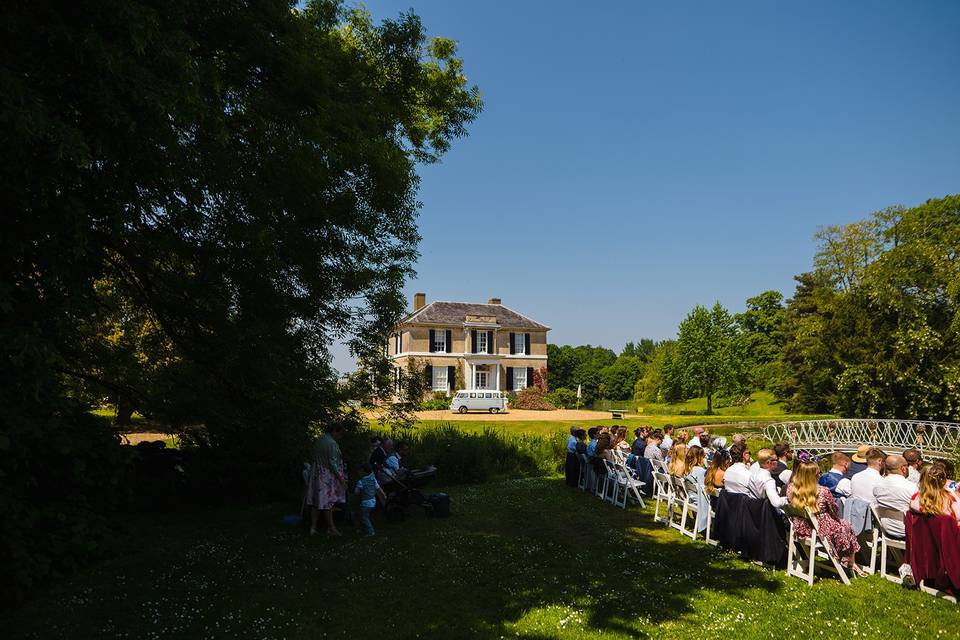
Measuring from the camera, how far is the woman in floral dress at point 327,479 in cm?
870

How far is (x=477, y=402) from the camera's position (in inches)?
1457

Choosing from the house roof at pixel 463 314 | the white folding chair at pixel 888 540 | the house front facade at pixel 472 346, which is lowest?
the white folding chair at pixel 888 540

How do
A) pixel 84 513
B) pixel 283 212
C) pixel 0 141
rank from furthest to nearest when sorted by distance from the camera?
pixel 283 212
pixel 84 513
pixel 0 141

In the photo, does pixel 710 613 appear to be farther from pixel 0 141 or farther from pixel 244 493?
pixel 244 493

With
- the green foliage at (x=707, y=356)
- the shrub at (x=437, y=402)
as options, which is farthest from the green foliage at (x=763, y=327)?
the shrub at (x=437, y=402)

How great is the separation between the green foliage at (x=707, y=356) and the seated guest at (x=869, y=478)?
31753 mm

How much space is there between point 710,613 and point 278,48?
8887mm

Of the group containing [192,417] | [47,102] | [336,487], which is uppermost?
[47,102]

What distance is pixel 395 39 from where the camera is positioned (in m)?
12.6

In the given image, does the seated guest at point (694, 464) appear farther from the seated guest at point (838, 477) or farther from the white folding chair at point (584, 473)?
the white folding chair at point (584, 473)

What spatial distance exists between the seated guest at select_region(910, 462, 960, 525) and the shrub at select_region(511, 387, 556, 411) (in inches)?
1401

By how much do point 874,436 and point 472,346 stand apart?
2969 cm

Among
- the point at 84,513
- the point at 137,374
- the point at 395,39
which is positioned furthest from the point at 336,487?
the point at 395,39

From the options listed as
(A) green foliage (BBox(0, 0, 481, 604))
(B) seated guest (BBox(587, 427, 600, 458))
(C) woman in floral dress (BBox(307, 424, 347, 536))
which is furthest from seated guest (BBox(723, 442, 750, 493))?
(A) green foliage (BBox(0, 0, 481, 604))
